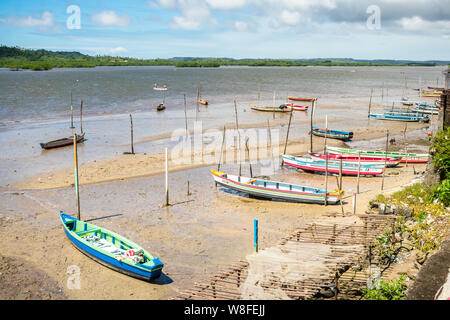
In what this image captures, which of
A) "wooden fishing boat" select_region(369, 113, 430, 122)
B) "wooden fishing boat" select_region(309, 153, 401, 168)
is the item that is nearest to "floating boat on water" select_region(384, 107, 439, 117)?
"wooden fishing boat" select_region(369, 113, 430, 122)

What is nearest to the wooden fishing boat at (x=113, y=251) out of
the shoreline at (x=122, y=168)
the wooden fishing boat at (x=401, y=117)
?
the shoreline at (x=122, y=168)

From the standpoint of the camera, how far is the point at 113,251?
14602 millimetres

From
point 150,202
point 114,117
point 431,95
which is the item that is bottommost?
point 150,202

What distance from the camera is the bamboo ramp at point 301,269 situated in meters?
10.7

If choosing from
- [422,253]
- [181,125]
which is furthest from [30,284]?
[181,125]

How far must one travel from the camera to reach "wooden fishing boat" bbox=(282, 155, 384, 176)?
1006 inches

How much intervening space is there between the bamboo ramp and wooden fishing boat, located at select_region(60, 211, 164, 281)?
2463mm

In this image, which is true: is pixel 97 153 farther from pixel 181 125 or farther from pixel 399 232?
pixel 399 232

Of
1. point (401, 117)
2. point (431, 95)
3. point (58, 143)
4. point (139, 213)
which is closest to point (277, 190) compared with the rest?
point (139, 213)

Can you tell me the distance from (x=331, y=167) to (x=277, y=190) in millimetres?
6827

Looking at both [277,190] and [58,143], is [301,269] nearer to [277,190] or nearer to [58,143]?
[277,190]

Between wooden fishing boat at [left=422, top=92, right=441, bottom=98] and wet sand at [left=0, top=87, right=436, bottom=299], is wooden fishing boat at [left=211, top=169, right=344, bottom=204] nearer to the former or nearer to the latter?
wet sand at [left=0, top=87, right=436, bottom=299]

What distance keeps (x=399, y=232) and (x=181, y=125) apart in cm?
3140
